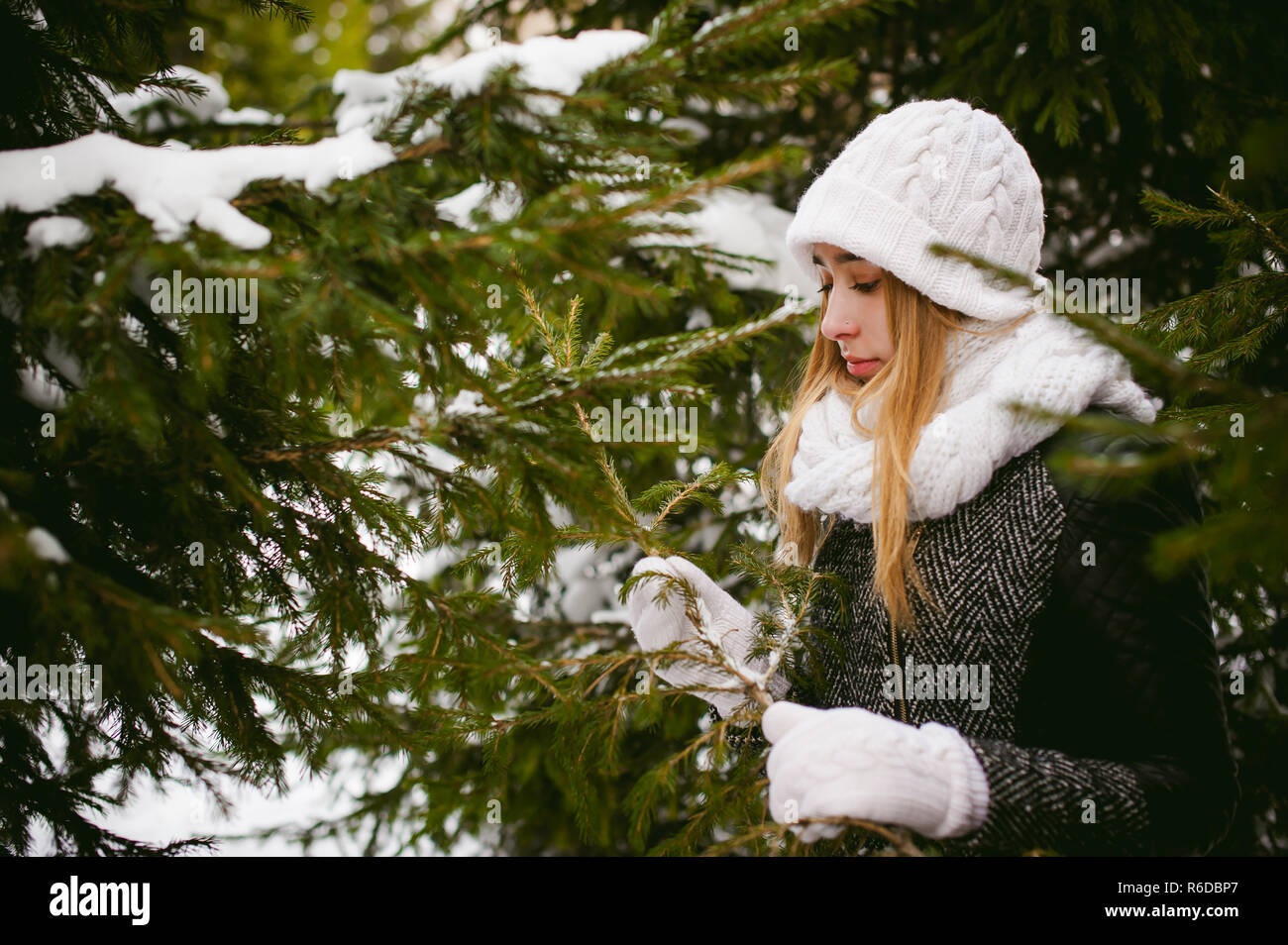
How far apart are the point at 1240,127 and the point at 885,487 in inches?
113

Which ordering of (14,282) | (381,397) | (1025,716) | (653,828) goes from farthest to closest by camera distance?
(653,828) < (1025,716) < (381,397) < (14,282)

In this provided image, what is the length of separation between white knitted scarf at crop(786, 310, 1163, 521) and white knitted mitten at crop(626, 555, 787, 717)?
397 mm

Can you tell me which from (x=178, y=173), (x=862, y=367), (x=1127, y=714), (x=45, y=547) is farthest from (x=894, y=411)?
(x=45, y=547)

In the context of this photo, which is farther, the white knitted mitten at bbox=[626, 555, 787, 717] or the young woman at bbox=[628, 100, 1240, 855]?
the white knitted mitten at bbox=[626, 555, 787, 717]

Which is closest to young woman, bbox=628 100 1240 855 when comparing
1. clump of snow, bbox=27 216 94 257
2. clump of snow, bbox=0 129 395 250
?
clump of snow, bbox=0 129 395 250

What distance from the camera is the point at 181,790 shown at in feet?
20.5

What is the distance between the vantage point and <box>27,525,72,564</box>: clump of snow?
1293 mm

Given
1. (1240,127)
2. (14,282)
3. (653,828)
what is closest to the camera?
(14,282)

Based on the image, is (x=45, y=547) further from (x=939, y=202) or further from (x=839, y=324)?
(x=939, y=202)

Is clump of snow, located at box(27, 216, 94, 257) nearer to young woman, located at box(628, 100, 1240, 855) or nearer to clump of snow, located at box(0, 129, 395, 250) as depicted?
clump of snow, located at box(0, 129, 395, 250)

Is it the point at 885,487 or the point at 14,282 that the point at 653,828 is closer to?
the point at 885,487

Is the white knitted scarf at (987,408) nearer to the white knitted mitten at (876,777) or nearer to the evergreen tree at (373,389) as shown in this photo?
the evergreen tree at (373,389)

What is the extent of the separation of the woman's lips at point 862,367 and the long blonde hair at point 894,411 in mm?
37
